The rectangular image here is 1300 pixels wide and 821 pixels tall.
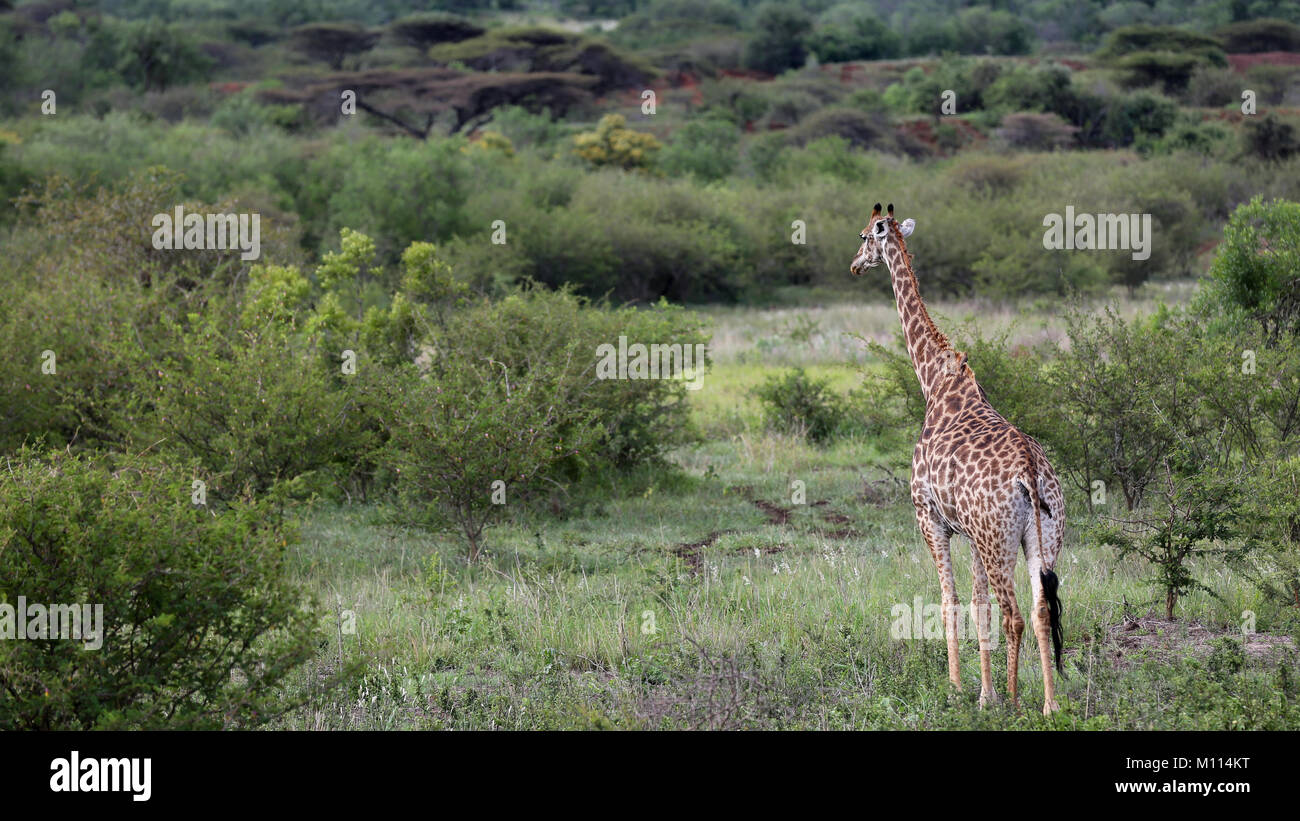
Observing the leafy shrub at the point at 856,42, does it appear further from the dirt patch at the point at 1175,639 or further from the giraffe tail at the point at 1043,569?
the giraffe tail at the point at 1043,569

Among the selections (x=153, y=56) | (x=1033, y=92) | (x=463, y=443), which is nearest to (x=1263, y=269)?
(x=463, y=443)

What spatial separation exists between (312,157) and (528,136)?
568 inches

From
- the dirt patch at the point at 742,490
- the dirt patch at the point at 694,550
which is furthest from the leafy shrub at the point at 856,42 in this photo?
the dirt patch at the point at 694,550

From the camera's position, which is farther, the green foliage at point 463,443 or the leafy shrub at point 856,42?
the leafy shrub at point 856,42

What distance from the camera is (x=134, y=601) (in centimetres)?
516

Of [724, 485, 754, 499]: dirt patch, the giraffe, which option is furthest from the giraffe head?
[724, 485, 754, 499]: dirt patch

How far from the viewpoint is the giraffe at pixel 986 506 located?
548 centimetres

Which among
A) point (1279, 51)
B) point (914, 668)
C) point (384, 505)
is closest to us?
point (914, 668)

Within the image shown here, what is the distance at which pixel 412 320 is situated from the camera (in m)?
12.9

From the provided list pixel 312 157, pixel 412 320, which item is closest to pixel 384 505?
pixel 412 320

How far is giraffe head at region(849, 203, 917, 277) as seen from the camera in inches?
283

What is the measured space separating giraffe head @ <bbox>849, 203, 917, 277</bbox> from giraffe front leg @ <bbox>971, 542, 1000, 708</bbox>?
192 centimetres

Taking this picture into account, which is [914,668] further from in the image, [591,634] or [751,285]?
[751,285]

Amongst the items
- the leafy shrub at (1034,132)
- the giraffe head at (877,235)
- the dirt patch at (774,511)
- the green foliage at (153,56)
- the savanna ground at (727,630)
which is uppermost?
the green foliage at (153,56)
